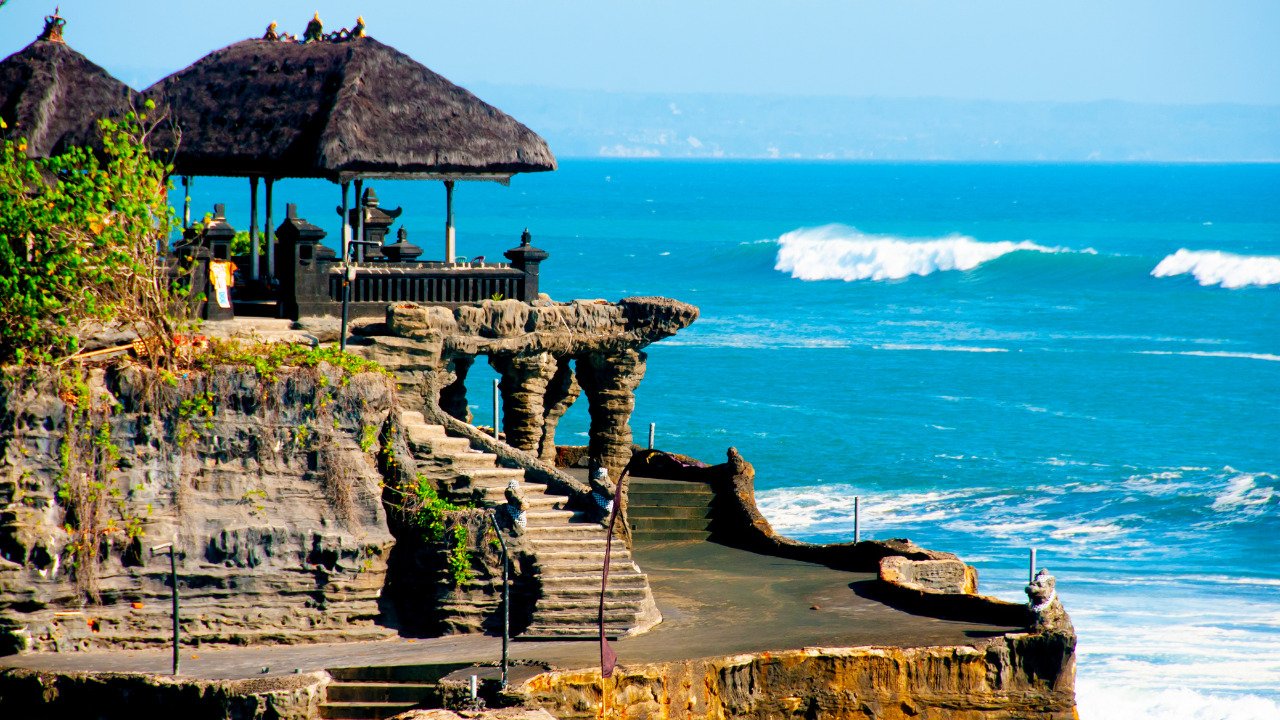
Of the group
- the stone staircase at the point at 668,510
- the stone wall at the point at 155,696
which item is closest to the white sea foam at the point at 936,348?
the stone staircase at the point at 668,510

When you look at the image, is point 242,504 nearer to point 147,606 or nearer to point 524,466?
point 147,606

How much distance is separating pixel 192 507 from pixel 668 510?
10.7 meters

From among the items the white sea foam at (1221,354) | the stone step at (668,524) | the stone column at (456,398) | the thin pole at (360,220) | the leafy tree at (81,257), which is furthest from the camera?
the white sea foam at (1221,354)

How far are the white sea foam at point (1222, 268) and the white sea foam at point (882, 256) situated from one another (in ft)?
26.9

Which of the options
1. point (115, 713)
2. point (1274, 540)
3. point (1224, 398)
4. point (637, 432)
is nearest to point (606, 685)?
point (115, 713)

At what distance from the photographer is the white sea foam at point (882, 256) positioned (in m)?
115

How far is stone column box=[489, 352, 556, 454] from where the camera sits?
32906 millimetres

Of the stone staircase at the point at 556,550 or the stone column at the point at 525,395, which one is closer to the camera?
the stone staircase at the point at 556,550

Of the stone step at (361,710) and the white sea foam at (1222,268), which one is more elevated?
the white sea foam at (1222,268)

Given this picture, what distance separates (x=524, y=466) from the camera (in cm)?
2819

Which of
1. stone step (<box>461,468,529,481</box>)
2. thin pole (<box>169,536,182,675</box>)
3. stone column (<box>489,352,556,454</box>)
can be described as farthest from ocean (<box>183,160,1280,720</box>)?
thin pole (<box>169,536,182,675</box>)

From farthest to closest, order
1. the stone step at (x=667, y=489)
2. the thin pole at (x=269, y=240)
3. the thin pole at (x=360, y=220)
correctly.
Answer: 1. the stone step at (x=667, y=489)
2. the thin pole at (x=269, y=240)
3. the thin pole at (x=360, y=220)

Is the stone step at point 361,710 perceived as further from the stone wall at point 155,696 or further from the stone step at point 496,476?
the stone step at point 496,476

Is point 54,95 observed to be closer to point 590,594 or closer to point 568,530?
point 568,530
